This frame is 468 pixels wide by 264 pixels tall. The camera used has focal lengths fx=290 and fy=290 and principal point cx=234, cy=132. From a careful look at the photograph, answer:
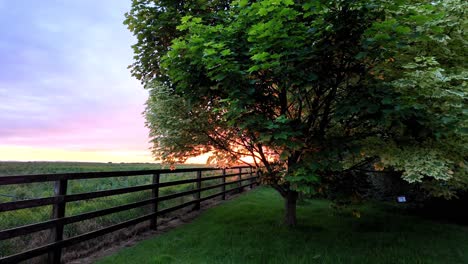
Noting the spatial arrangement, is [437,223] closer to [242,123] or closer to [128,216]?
[242,123]

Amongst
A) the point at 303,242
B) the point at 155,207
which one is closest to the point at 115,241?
the point at 155,207

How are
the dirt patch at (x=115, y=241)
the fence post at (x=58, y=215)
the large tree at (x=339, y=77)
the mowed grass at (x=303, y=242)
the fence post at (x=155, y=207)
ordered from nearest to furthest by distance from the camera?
the large tree at (x=339, y=77)
the fence post at (x=58, y=215)
the mowed grass at (x=303, y=242)
the dirt patch at (x=115, y=241)
the fence post at (x=155, y=207)

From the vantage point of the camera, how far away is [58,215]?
4559 mm

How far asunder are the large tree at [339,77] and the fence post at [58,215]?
6.43 ft

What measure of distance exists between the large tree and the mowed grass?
47.5 inches

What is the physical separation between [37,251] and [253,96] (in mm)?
4017

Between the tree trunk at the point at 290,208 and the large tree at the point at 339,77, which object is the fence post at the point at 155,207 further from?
the tree trunk at the point at 290,208

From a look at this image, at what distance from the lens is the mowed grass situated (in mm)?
4770

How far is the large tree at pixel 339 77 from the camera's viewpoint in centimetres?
402

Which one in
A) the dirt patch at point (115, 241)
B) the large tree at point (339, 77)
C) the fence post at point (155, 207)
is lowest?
the dirt patch at point (115, 241)

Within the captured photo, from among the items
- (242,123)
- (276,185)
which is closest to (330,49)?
(242,123)

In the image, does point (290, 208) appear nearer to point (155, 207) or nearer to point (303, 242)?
point (303, 242)

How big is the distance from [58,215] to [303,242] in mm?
4281

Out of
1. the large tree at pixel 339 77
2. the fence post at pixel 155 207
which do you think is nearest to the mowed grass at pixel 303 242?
the fence post at pixel 155 207
